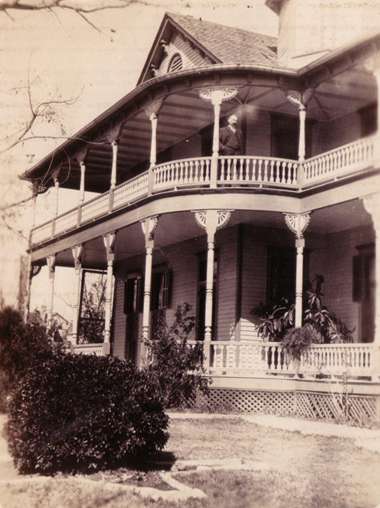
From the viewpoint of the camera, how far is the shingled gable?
19.1 metres

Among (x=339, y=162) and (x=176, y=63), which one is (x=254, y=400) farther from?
(x=176, y=63)

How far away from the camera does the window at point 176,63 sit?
21.4 meters

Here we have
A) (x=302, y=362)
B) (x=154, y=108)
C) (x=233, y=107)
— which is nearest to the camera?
(x=302, y=362)

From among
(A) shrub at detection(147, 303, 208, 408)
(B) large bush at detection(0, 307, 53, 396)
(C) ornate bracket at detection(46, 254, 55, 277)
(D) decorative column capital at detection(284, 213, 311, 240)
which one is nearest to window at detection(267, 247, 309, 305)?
(D) decorative column capital at detection(284, 213, 311, 240)

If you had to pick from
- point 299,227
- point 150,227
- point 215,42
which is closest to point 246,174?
point 299,227

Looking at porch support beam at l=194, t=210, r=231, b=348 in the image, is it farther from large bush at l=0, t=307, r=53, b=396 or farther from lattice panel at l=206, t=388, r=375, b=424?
large bush at l=0, t=307, r=53, b=396

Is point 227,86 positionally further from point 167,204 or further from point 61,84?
point 61,84

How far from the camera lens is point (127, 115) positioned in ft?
65.1

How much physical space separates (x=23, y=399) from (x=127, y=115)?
12848mm

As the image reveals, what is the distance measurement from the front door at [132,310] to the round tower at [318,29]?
9.31 meters

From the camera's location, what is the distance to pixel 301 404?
15078 millimetres

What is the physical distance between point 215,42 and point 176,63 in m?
2.07

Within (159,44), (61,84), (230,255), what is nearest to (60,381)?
(61,84)

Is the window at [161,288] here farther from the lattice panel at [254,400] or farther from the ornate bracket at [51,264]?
the lattice panel at [254,400]
